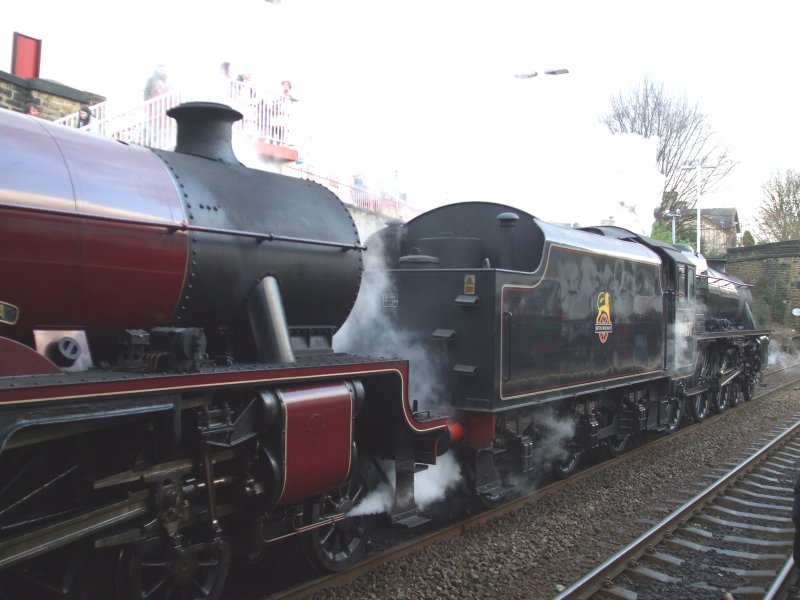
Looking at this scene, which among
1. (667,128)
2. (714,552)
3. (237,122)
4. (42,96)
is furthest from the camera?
(667,128)

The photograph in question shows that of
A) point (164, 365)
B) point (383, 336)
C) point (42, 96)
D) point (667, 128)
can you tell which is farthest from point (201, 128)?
point (667, 128)

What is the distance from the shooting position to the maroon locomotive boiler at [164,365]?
2650 millimetres

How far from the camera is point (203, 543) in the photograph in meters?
3.24

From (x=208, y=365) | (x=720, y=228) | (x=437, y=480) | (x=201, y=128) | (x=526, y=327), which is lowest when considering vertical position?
(x=437, y=480)

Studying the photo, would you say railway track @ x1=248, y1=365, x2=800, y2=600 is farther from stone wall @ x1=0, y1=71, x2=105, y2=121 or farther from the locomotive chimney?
stone wall @ x1=0, y1=71, x2=105, y2=121

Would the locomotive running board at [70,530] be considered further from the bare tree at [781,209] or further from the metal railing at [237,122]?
the bare tree at [781,209]

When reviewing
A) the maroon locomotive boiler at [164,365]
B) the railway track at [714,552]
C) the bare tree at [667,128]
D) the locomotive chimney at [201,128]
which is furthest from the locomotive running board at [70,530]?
the bare tree at [667,128]

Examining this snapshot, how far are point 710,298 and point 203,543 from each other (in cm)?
1172

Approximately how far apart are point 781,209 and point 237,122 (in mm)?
37721

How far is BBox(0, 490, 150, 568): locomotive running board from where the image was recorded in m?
2.46

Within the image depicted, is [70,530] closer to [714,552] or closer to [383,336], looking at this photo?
[383,336]

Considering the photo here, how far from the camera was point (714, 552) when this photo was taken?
512 cm

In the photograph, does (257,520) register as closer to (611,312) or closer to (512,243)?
(512,243)

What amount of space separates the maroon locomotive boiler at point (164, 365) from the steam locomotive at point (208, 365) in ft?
0.03
